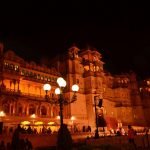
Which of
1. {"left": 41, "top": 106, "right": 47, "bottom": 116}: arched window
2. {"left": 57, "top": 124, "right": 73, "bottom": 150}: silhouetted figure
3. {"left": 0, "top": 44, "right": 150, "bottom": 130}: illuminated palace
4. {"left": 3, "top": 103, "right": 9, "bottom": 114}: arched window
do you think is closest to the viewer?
{"left": 57, "top": 124, "right": 73, "bottom": 150}: silhouetted figure

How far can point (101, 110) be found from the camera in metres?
67.4

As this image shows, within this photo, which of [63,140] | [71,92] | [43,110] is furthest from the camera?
[71,92]

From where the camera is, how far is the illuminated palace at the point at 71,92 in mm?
48344

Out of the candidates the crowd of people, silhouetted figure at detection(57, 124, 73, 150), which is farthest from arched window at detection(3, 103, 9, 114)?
silhouetted figure at detection(57, 124, 73, 150)

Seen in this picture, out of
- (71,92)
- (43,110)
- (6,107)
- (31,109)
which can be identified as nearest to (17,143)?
(6,107)

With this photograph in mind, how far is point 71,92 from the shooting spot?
62438 mm

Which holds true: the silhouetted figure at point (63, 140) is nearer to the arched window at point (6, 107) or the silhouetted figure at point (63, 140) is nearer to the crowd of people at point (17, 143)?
the crowd of people at point (17, 143)

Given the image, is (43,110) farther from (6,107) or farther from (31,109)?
(6,107)

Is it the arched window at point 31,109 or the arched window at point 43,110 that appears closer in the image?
the arched window at point 31,109

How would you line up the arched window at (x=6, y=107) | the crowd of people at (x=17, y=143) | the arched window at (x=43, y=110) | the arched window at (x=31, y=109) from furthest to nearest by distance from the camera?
1. the arched window at (x=43, y=110)
2. the arched window at (x=31, y=109)
3. the arched window at (x=6, y=107)
4. the crowd of people at (x=17, y=143)

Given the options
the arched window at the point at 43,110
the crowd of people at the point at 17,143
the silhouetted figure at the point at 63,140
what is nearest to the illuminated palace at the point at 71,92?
the arched window at the point at 43,110

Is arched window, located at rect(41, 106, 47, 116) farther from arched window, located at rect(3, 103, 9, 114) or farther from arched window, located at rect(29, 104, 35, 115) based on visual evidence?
arched window, located at rect(3, 103, 9, 114)

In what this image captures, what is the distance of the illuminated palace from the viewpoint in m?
48.3

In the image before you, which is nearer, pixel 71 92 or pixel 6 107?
pixel 6 107
